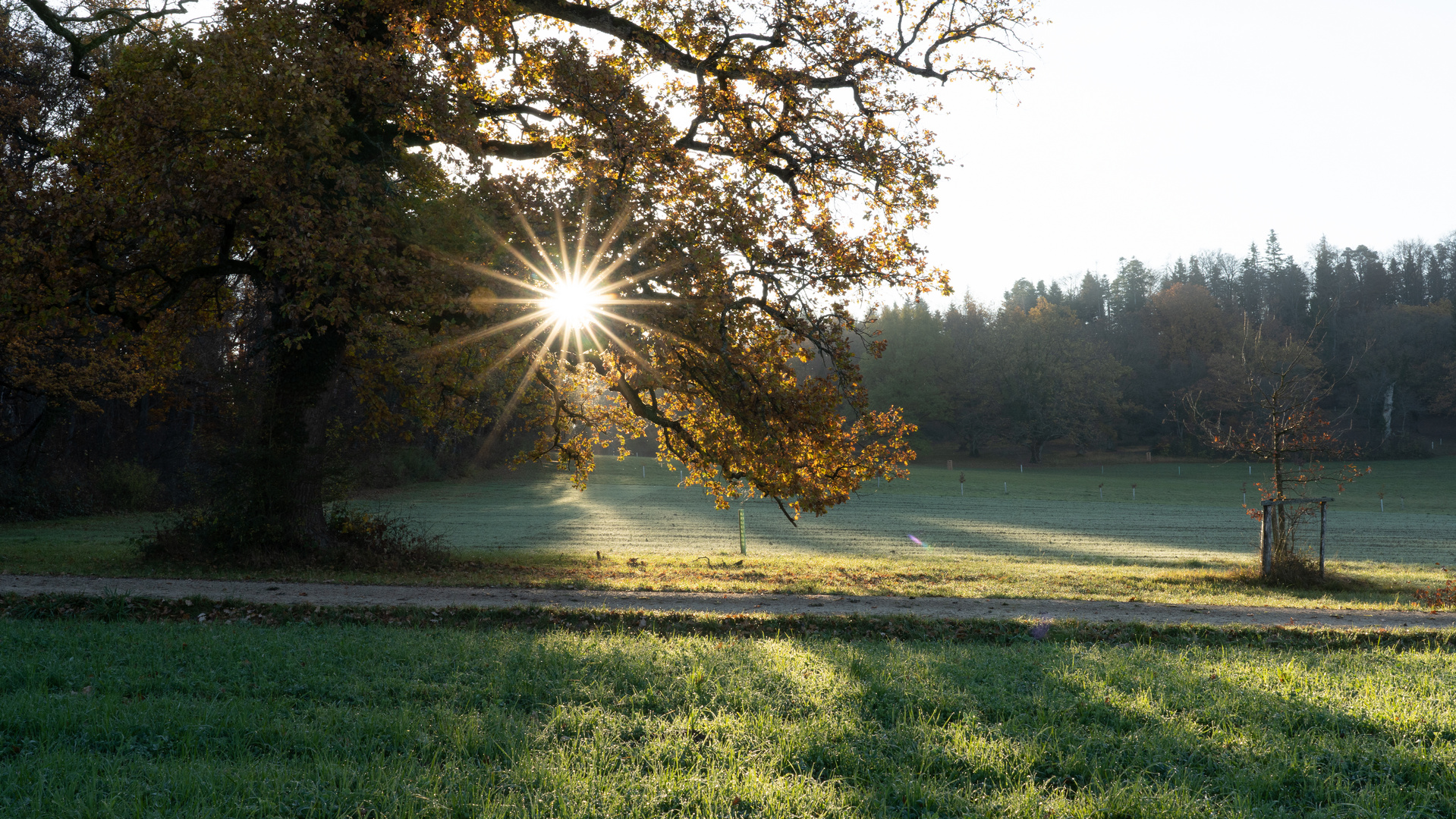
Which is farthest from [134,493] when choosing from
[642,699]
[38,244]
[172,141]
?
[642,699]

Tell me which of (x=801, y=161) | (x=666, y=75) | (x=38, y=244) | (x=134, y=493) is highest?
(x=666, y=75)

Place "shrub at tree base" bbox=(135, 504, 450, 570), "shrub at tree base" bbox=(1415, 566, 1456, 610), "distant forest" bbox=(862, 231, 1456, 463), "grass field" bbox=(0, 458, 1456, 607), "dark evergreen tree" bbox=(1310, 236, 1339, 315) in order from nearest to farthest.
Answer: "shrub at tree base" bbox=(1415, 566, 1456, 610)
"shrub at tree base" bbox=(135, 504, 450, 570)
"grass field" bbox=(0, 458, 1456, 607)
"distant forest" bbox=(862, 231, 1456, 463)
"dark evergreen tree" bbox=(1310, 236, 1339, 315)

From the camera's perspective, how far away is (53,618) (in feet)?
30.0

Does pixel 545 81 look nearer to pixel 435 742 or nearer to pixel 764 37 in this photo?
pixel 764 37

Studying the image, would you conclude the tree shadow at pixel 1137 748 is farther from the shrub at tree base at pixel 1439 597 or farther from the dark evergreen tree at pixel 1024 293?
the dark evergreen tree at pixel 1024 293

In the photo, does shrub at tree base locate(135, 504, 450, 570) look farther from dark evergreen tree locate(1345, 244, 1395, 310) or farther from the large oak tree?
dark evergreen tree locate(1345, 244, 1395, 310)

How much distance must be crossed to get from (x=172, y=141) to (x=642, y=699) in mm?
11333

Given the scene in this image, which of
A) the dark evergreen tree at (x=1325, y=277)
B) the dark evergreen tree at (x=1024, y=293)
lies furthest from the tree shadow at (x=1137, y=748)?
the dark evergreen tree at (x=1024, y=293)

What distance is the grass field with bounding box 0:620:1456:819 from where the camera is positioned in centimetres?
400

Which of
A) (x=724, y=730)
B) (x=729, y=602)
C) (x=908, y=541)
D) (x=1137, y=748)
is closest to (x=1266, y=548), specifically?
(x=729, y=602)

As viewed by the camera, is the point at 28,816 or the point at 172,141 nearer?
the point at 28,816

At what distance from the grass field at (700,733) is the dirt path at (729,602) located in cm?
329

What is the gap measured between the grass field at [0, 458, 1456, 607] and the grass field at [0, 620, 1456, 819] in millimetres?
6585

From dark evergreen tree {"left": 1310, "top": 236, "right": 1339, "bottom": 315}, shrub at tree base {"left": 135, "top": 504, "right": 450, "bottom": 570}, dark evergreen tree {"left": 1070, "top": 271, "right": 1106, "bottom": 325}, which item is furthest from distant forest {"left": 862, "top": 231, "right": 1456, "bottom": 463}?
shrub at tree base {"left": 135, "top": 504, "right": 450, "bottom": 570}
